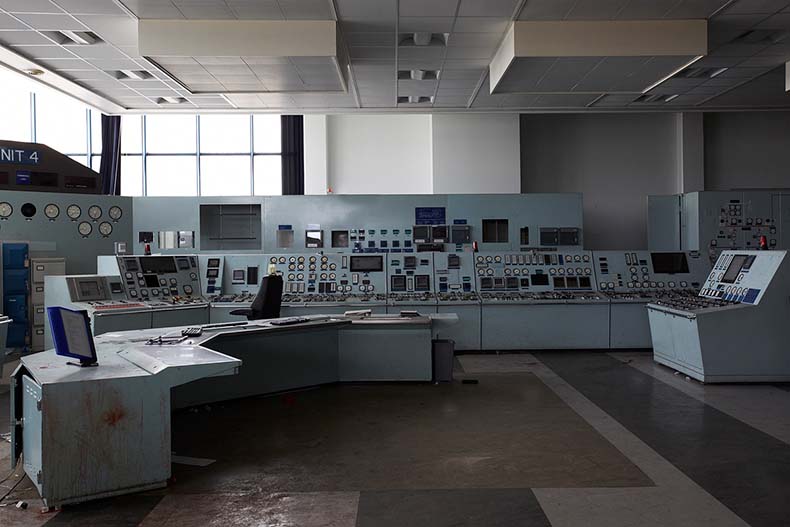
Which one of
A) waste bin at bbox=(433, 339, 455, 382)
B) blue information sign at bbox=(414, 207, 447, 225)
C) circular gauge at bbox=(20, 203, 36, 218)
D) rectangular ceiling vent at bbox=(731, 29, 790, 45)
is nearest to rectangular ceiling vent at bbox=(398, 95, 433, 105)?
blue information sign at bbox=(414, 207, 447, 225)

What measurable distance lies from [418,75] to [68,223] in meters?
5.21

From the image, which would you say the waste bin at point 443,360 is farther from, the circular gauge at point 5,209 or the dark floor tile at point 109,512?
the circular gauge at point 5,209

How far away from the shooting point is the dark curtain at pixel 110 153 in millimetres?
12055

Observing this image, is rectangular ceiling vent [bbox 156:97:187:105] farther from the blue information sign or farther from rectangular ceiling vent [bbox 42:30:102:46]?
the blue information sign

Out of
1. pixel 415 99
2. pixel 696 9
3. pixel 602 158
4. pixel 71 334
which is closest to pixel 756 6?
pixel 696 9

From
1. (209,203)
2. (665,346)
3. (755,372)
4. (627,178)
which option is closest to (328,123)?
(209,203)

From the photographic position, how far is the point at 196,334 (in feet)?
15.3

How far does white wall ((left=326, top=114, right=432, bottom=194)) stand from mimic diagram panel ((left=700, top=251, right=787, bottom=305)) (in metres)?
5.93

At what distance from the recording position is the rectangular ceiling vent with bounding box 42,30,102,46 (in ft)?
21.6

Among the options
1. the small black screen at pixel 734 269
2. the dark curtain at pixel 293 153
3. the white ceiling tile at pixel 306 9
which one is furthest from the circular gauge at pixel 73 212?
the small black screen at pixel 734 269

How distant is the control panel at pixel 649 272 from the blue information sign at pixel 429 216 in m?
2.39

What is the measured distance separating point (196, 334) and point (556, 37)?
4646 millimetres

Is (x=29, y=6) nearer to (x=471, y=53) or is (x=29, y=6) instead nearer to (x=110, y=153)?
(x=471, y=53)

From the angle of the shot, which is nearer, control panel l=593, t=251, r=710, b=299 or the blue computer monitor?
the blue computer monitor
